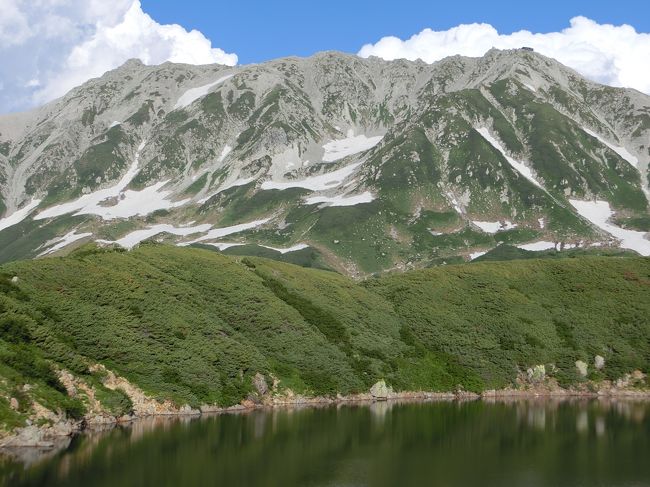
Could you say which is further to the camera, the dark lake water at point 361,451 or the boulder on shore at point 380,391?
the boulder on shore at point 380,391

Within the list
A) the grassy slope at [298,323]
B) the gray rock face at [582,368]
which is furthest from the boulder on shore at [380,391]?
the gray rock face at [582,368]

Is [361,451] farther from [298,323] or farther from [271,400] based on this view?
[298,323]

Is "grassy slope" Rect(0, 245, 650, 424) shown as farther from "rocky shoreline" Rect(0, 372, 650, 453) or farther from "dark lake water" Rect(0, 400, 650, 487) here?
"dark lake water" Rect(0, 400, 650, 487)

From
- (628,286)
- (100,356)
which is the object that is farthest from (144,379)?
(628,286)

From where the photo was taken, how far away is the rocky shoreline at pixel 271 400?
2223 inches

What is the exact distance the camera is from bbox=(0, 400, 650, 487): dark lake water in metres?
49.8

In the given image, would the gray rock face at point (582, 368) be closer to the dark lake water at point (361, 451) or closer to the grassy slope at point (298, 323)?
the grassy slope at point (298, 323)

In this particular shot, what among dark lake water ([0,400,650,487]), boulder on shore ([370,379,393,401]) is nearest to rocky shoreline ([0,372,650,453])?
boulder on shore ([370,379,393,401])

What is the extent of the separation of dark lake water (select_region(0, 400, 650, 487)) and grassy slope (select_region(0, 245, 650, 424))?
328 inches

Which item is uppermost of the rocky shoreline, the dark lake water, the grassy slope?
the grassy slope

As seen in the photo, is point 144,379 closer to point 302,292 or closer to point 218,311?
point 218,311

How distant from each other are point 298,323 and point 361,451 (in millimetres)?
38107

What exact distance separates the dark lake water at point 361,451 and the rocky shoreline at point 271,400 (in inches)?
99.4

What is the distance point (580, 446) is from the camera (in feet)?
210
